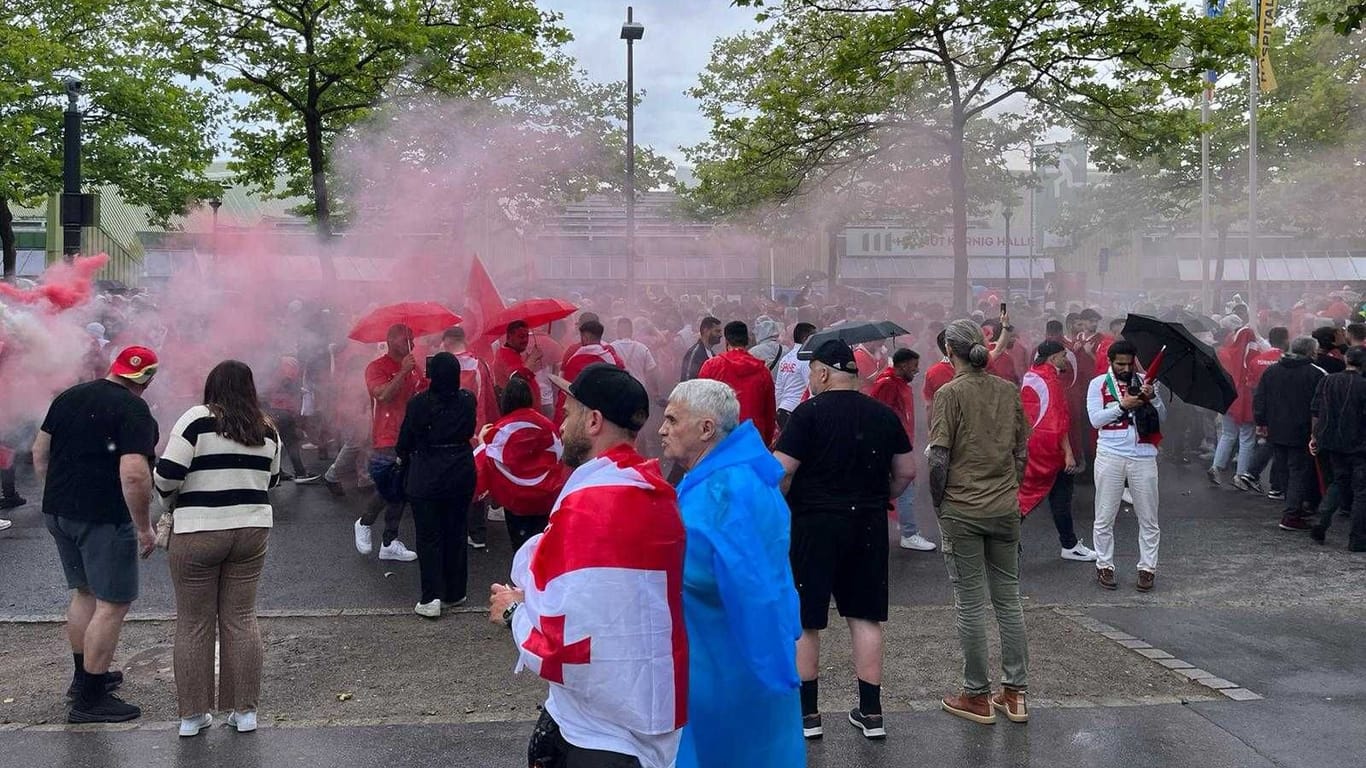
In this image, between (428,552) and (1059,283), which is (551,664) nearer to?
(428,552)

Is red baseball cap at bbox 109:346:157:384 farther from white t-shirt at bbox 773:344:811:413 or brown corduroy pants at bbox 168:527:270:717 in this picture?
white t-shirt at bbox 773:344:811:413

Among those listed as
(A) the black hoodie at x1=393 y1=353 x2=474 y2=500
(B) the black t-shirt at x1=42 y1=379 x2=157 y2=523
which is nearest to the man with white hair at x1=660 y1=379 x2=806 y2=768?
(B) the black t-shirt at x1=42 y1=379 x2=157 y2=523

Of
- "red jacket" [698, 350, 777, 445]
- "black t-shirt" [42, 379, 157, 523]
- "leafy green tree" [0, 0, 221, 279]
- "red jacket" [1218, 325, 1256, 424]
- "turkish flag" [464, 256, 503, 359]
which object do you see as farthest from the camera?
"leafy green tree" [0, 0, 221, 279]

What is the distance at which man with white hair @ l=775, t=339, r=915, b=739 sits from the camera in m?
5.10

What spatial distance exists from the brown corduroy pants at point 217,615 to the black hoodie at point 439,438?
191cm

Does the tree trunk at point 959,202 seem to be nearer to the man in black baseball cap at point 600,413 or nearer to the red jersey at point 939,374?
the red jersey at point 939,374

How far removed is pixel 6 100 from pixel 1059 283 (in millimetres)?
28947

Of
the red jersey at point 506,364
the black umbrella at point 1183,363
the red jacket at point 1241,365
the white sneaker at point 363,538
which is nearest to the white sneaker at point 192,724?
the white sneaker at point 363,538

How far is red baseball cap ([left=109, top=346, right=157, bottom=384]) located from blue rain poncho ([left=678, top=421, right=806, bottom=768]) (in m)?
3.38

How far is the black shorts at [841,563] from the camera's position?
510 cm

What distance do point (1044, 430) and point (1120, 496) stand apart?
1.04 metres

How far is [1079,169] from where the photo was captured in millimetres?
54375

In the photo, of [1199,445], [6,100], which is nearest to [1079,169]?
[1199,445]

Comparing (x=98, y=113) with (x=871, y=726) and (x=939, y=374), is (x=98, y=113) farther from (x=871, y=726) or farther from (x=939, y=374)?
(x=871, y=726)
